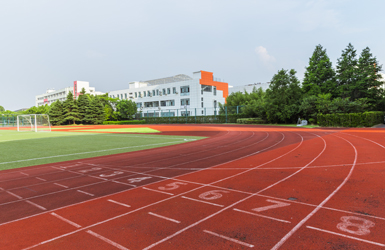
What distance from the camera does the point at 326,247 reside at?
328 centimetres

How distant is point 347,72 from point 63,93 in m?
109

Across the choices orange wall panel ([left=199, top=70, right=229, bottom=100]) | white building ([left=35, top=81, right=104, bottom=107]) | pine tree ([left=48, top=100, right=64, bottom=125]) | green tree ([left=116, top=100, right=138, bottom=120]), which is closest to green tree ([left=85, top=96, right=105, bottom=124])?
green tree ([left=116, top=100, right=138, bottom=120])

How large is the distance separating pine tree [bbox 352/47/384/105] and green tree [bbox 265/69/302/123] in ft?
30.1

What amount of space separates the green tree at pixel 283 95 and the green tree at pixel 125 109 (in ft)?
133

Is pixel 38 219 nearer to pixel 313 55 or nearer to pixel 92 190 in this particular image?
pixel 92 190

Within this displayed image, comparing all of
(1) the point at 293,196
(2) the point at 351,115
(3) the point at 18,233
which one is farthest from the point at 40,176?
(2) the point at 351,115

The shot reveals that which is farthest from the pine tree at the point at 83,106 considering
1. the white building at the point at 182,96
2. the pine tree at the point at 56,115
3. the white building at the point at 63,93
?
the white building at the point at 63,93

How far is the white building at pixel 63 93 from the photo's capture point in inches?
3837

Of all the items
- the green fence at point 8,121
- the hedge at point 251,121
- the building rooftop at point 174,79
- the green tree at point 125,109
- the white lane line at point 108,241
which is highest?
the building rooftop at point 174,79

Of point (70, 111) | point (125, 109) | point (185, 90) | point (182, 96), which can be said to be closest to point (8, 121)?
point (70, 111)

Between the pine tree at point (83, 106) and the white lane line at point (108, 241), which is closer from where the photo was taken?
the white lane line at point (108, 241)

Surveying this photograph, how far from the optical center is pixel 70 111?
61.7 meters

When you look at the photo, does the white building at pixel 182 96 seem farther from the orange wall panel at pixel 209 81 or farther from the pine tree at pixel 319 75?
the pine tree at pixel 319 75

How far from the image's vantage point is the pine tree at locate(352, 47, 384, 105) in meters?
35.0
